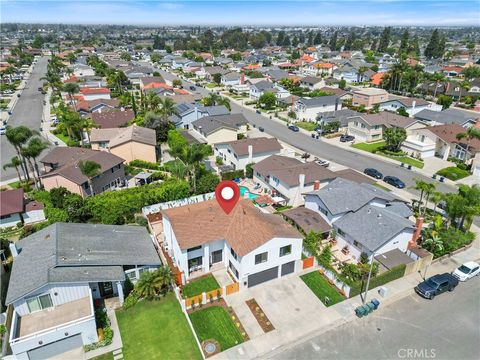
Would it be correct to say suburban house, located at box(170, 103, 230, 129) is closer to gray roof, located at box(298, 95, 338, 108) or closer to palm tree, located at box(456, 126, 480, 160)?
gray roof, located at box(298, 95, 338, 108)

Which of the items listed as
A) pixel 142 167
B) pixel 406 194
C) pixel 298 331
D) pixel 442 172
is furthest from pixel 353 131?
pixel 298 331

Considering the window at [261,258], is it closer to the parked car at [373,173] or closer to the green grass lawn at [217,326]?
the green grass lawn at [217,326]

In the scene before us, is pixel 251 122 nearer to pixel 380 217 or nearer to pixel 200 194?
pixel 200 194

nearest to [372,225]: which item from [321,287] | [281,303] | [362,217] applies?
[362,217]

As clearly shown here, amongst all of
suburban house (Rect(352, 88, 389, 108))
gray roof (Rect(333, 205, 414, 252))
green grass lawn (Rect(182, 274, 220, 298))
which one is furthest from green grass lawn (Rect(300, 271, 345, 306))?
suburban house (Rect(352, 88, 389, 108))

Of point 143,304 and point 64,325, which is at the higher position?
point 64,325

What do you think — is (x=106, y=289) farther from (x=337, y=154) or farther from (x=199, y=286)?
(x=337, y=154)
